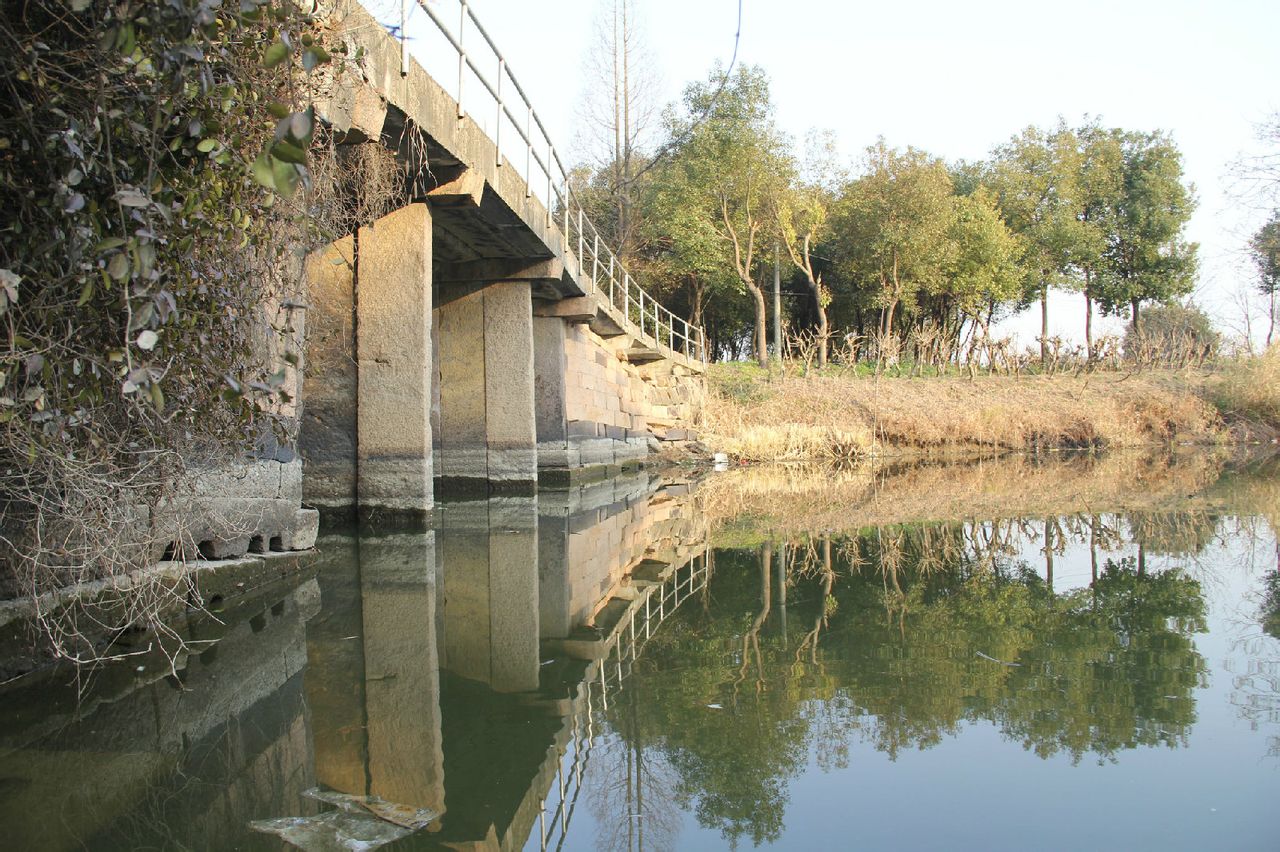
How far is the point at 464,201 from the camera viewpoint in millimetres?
10406

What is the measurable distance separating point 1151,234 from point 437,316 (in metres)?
35.4

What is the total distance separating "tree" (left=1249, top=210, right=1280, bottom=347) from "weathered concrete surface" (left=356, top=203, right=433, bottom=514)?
76.3 feet

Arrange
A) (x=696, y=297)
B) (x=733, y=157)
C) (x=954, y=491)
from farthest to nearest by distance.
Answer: (x=696, y=297) < (x=733, y=157) < (x=954, y=491)

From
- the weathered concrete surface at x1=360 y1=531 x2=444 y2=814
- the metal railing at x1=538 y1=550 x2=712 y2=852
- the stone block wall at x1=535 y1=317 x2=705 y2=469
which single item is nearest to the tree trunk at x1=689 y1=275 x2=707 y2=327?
the stone block wall at x1=535 y1=317 x2=705 y2=469

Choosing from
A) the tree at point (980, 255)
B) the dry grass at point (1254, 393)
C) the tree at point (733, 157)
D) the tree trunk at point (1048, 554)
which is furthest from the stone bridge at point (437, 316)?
the tree at point (980, 255)

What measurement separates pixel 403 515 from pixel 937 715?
7.48 metres

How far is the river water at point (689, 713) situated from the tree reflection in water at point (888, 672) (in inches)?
0.9

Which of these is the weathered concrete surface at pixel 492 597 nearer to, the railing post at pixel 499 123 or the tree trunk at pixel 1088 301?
the railing post at pixel 499 123

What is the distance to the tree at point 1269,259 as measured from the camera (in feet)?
91.0

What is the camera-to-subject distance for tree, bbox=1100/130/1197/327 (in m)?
39.8

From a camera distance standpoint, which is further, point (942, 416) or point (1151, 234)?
point (1151, 234)

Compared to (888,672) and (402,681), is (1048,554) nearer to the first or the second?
(888,672)

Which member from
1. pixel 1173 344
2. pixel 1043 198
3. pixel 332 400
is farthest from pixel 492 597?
pixel 1043 198

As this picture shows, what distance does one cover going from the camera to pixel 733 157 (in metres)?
31.8
